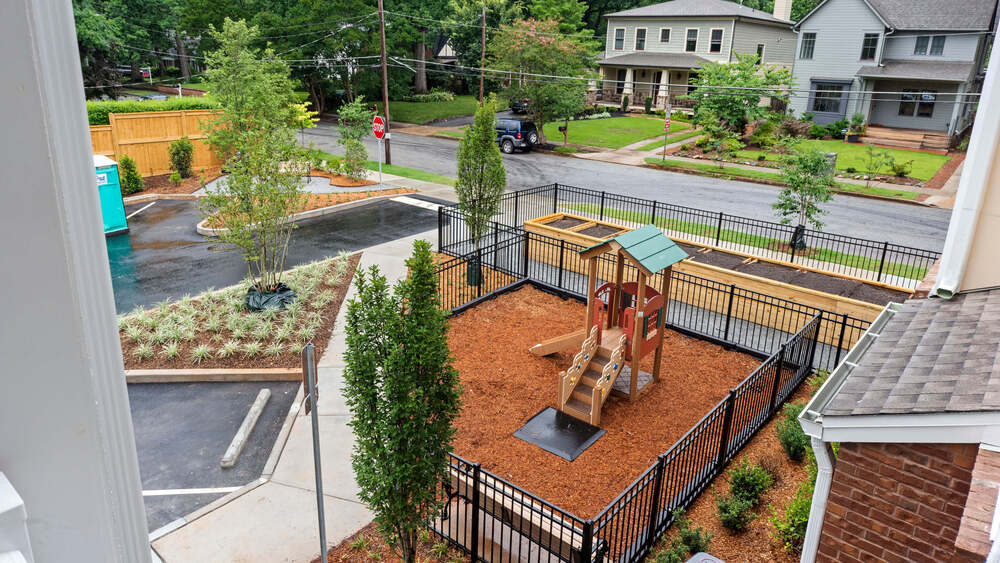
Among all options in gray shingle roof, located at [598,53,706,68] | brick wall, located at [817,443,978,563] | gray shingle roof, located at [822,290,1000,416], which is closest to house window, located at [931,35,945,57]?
gray shingle roof, located at [598,53,706,68]

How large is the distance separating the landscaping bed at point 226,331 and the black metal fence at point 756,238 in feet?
16.6

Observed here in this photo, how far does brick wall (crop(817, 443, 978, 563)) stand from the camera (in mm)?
4387

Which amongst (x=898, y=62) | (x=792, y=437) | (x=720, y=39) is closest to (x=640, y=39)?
(x=720, y=39)

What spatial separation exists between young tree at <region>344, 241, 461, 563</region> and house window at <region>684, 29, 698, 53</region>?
4659 centimetres

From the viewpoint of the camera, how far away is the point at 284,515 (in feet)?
24.3

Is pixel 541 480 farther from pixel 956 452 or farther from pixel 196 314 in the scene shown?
pixel 196 314

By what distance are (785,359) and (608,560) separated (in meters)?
5.63

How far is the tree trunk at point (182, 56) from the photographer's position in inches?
2434

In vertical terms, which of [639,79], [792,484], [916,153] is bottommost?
[792,484]

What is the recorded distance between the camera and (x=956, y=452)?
4340 mm

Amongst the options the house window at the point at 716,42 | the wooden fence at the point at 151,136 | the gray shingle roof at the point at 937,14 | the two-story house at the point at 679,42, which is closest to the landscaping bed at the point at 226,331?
the wooden fence at the point at 151,136

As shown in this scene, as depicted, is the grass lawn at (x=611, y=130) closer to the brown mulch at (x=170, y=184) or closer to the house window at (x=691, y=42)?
the house window at (x=691, y=42)

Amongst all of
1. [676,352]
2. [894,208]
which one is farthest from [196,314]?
[894,208]

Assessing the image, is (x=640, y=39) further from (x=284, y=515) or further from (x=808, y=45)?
(x=284, y=515)
